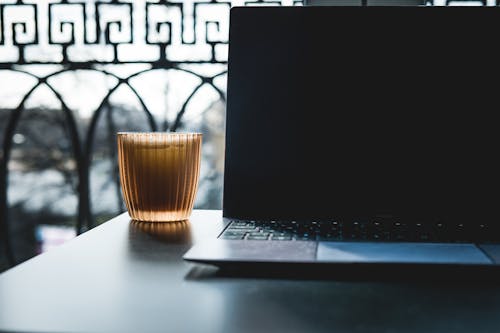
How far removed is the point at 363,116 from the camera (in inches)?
31.6

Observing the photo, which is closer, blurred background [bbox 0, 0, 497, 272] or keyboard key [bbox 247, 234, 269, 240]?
keyboard key [bbox 247, 234, 269, 240]

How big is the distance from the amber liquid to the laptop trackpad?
0.95 ft

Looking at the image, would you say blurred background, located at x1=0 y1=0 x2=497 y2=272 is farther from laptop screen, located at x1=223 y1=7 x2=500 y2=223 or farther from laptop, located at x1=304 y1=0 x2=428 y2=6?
laptop screen, located at x1=223 y1=7 x2=500 y2=223

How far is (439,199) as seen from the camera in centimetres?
79

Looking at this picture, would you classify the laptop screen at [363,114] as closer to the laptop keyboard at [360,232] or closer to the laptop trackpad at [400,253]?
the laptop keyboard at [360,232]

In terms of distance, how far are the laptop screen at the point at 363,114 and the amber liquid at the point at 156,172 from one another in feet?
0.21

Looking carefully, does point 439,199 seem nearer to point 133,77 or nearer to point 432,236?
point 432,236

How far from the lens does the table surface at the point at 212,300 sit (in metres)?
0.38

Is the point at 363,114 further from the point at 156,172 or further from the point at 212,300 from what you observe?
the point at 212,300

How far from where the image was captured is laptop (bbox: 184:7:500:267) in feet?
2.57

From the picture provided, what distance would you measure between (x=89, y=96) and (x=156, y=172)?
0.74 m

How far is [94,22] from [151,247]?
0.93m

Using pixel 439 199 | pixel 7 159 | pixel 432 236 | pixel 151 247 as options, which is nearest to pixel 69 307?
pixel 151 247

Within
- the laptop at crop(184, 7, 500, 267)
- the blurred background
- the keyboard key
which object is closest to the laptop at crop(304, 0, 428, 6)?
the blurred background
